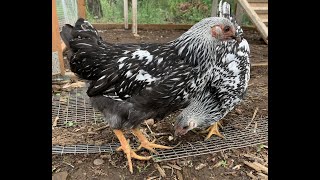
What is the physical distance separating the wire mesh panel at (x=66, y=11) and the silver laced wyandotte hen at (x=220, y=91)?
243 centimetres

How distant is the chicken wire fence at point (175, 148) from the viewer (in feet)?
9.93

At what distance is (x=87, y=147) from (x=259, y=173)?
1747mm

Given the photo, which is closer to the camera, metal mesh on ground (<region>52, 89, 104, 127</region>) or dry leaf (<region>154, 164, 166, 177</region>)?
dry leaf (<region>154, 164, 166, 177</region>)

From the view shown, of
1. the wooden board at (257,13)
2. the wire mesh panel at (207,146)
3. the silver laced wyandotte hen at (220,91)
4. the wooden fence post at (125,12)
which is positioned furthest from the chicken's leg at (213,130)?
the wooden fence post at (125,12)

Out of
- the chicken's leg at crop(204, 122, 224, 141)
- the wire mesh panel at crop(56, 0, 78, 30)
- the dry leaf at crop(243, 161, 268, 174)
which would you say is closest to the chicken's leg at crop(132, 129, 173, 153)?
the chicken's leg at crop(204, 122, 224, 141)

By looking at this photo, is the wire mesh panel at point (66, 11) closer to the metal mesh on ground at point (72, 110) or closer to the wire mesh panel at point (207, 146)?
the metal mesh on ground at point (72, 110)

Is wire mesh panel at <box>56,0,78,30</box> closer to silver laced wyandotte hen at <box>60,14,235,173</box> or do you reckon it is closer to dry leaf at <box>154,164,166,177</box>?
silver laced wyandotte hen at <box>60,14,235,173</box>

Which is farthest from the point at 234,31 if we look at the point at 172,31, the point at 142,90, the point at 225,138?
the point at 172,31

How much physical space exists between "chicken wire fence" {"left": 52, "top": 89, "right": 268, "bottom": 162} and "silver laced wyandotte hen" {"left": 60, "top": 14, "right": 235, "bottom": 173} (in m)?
0.45

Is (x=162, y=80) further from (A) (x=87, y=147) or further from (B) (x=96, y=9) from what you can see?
(B) (x=96, y=9)

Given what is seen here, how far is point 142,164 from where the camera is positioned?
2.92 meters

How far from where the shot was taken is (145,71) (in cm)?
267

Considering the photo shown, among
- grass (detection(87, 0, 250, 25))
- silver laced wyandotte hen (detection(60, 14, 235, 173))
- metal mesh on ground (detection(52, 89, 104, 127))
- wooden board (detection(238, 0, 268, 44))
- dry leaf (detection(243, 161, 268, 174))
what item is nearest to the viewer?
silver laced wyandotte hen (detection(60, 14, 235, 173))

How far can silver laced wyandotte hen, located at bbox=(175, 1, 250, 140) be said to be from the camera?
10.1 feet
